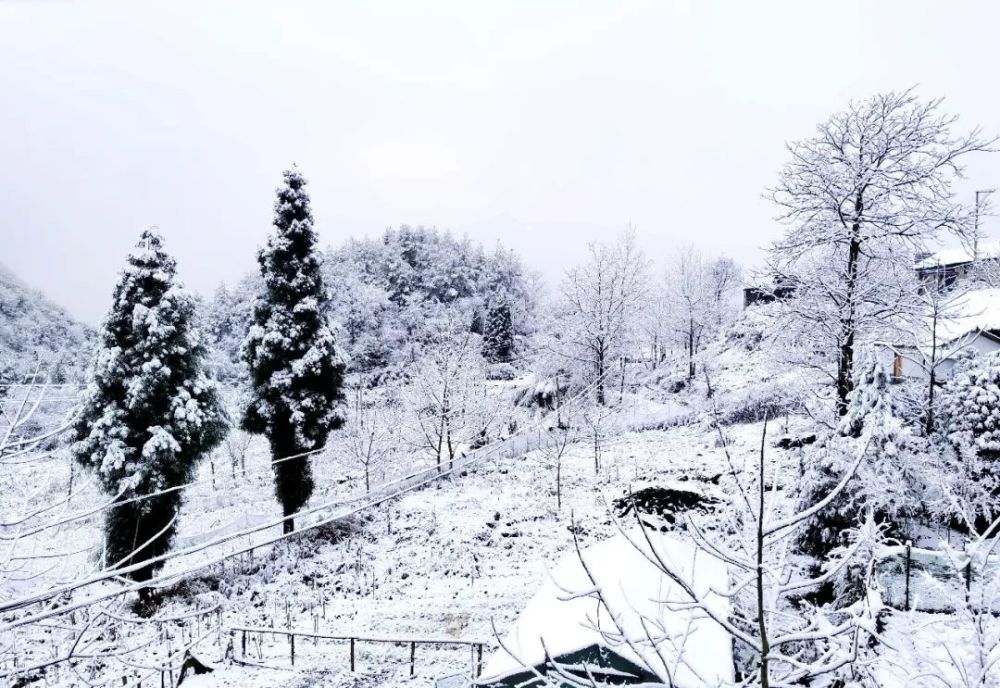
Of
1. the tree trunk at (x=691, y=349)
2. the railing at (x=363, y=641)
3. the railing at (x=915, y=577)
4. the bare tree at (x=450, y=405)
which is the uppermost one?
the tree trunk at (x=691, y=349)

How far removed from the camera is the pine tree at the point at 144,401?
1501 cm

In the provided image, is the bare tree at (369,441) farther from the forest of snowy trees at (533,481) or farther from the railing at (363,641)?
the railing at (363,641)

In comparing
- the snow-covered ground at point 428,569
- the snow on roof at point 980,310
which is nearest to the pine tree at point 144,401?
the snow-covered ground at point 428,569

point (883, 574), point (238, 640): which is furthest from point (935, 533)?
point (238, 640)

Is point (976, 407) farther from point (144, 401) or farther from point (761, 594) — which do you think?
point (144, 401)

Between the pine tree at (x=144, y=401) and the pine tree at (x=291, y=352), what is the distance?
284 cm

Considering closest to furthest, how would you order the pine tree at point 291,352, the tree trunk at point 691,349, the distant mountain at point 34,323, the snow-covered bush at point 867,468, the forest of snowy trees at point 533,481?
the forest of snowy trees at point 533,481, the snow-covered bush at point 867,468, the pine tree at point 291,352, the distant mountain at point 34,323, the tree trunk at point 691,349

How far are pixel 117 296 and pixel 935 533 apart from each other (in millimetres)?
21053

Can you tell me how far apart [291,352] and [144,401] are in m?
4.73

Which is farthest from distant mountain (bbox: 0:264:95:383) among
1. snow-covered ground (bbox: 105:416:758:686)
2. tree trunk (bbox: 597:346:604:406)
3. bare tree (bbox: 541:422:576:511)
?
tree trunk (bbox: 597:346:604:406)

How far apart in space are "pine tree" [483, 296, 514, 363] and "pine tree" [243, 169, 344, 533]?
28.9 m

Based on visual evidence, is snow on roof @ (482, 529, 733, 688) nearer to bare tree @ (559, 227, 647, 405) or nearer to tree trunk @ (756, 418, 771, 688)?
tree trunk @ (756, 418, 771, 688)

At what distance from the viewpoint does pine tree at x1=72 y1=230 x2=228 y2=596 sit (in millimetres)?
15008

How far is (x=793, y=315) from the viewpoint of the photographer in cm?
1366
